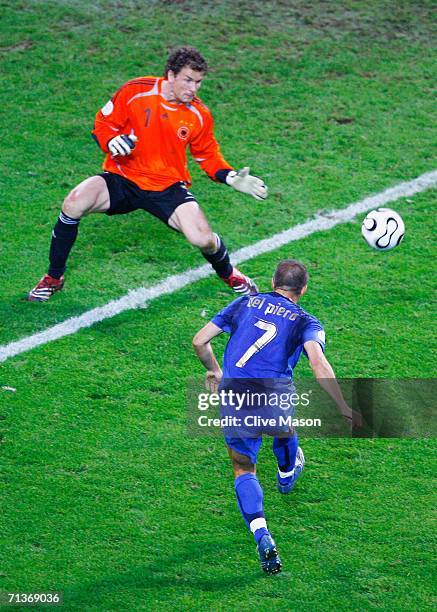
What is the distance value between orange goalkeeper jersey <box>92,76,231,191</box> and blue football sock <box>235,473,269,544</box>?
120 inches

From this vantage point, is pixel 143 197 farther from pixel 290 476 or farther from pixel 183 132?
pixel 290 476

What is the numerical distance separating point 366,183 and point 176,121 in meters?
2.51

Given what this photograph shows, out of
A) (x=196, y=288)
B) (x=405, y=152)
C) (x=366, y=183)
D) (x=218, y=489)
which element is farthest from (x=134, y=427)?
(x=405, y=152)

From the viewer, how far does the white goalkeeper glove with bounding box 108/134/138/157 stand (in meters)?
8.20

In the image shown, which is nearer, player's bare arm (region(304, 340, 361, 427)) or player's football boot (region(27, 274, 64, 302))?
player's bare arm (region(304, 340, 361, 427))

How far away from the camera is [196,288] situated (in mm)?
8906

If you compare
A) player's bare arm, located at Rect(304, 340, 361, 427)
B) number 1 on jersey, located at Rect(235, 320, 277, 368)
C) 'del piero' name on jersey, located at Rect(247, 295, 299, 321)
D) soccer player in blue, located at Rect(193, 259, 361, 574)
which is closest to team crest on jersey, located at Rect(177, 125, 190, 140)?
soccer player in blue, located at Rect(193, 259, 361, 574)

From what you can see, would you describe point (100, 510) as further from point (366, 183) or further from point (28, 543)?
point (366, 183)

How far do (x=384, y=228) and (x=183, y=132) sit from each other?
1757 millimetres

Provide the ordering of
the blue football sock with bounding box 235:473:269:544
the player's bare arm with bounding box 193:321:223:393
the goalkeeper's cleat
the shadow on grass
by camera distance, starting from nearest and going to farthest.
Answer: the shadow on grass
the blue football sock with bounding box 235:473:269:544
the player's bare arm with bounding box 193:321:223:393
the goalkeeper's cleat

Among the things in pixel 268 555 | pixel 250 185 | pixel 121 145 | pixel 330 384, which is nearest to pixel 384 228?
pixel 250 185

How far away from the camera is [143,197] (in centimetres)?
859

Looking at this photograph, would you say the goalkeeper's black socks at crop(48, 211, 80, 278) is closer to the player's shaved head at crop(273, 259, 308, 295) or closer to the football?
the football

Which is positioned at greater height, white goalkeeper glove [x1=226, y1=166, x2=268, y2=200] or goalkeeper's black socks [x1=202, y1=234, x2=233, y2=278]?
white goalkeeper glove [x1=226, y1=166, x2=268, y2=200]
